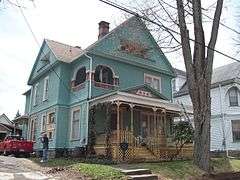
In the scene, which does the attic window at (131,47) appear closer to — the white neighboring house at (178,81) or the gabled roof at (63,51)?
the gabled roof at (63,51)

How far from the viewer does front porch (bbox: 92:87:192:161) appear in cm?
1814

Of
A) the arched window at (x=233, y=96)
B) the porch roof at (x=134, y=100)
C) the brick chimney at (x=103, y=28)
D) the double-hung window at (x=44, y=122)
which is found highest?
the brick chimney at (x=103, y=28)

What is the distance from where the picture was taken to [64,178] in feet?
39.2

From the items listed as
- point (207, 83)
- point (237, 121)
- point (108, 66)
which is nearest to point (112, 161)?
point (207, 83)

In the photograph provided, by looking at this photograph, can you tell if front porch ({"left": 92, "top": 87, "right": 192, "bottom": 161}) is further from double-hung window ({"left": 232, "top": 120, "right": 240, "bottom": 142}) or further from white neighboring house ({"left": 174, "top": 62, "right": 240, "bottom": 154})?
double-hung window ({"left": 232, "top": 120, "right": 240, "bottom": 142})

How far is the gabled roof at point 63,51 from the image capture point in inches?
969

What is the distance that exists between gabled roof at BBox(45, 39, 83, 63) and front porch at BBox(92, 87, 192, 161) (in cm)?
549

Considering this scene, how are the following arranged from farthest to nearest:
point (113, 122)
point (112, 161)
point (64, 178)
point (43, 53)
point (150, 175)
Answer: point (43, 53), point (113, 122), point (112, 161), point (150, 175), point (64, 178)

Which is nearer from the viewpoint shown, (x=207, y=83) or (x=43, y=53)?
(x=207, y=83)

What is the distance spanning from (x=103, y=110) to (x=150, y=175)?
9929 mm

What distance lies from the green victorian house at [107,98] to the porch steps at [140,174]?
4.60 meters

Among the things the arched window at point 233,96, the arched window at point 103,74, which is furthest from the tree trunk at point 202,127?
the arched window at point 233,96

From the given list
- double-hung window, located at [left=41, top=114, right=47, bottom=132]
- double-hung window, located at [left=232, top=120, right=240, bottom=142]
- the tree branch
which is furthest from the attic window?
double-hung window, located at [left=232, top=120, right=240, bottom=142]

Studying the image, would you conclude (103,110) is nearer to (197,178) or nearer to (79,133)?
(79,133)
